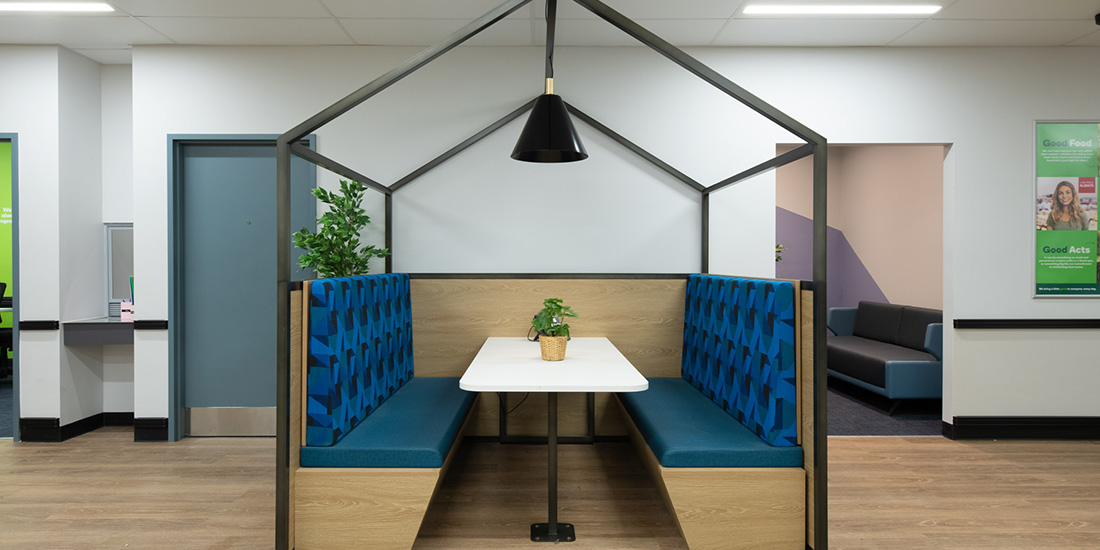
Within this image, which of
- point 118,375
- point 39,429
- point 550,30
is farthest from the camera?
point 118,375

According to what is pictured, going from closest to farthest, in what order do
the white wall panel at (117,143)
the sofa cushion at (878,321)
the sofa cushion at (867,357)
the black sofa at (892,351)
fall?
the white wall panel at (117,143) < the black sofa at (892,351) < the sofa cushion at (867,357) < the sofa cushion at (878,321)

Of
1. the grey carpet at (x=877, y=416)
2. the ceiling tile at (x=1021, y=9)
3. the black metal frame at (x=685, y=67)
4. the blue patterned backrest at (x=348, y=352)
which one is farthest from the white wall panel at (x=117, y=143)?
the ceiling tile at (x=1021, y=9)

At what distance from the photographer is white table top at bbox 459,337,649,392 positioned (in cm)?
201

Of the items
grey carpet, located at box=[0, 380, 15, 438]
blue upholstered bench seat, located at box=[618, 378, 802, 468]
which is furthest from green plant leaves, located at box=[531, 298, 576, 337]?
grey carpet, located at box=[0, 380, 15, 438]

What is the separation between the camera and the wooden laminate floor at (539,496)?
240cm

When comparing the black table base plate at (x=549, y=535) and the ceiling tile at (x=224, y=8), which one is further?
the ceiling tile at (x=224, y=8)

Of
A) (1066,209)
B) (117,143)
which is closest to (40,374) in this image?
(117,143)

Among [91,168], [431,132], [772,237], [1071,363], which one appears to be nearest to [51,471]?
[91,168]

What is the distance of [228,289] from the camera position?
3916 millimetres

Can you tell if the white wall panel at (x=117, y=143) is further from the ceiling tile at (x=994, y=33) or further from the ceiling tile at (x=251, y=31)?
the ceiling tile at (x=994, y=33)

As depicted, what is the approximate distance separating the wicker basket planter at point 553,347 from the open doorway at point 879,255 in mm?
2614

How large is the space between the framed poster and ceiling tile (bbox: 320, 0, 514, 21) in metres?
3.78

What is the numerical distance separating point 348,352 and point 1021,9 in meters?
4.31

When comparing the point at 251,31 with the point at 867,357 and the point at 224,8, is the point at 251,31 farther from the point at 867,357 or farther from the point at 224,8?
the point at 867,357
